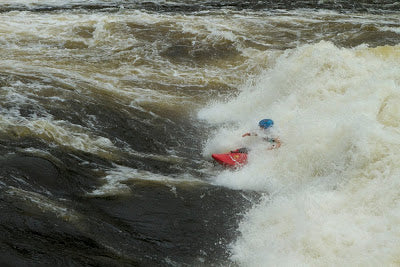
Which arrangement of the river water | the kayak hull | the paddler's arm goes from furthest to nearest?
1. the paddler's arm
2. the kayak hull
3. the river water

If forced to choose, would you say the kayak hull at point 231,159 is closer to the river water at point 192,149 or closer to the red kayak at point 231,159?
the red kayak at point 231,159

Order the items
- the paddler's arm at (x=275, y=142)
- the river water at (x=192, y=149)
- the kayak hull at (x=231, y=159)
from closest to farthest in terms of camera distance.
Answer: the river water at (x=192, y=149), the kayak hull at (x=231, y=159), the paddler's arm at (x=275, y=142)

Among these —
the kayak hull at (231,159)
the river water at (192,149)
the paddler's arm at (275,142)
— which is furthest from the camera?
the paddler's arm at (275,142)

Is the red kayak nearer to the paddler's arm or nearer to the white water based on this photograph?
the white water

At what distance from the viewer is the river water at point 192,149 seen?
17.7 feet

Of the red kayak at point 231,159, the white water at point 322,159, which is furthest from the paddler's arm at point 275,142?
the red kayak at point 231,159

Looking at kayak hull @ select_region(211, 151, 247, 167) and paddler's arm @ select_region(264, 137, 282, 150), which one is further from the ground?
paddler's arm @ select_region(264, 137, 282, 150)

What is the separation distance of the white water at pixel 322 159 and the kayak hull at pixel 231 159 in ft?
0.50

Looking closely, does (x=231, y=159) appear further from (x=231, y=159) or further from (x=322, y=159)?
(x=322, y=159)

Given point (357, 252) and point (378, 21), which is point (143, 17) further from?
point (357, 252)

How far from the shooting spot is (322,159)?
7.25m

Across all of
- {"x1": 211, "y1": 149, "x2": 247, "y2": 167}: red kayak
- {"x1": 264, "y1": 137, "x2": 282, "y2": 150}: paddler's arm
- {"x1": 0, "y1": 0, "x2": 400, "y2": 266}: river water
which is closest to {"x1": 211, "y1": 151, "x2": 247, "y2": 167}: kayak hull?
{"x1": 211, "y1": 149, "x2": 247, "y2": 167}: red kayak

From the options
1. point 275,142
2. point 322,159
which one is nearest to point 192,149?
point 275,142

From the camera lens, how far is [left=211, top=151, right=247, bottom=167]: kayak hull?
7504 mm
